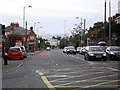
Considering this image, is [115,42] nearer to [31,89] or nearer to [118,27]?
[118,27]

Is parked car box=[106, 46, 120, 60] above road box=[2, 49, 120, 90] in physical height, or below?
above

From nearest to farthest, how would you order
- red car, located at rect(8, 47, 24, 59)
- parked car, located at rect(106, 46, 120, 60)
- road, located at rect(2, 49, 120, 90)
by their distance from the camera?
road, located at rect(2, 49, 120, 90)
parked car, located at rect(106, 46, 120, 60)
red car, located at rect(8, 47, 24, 59)

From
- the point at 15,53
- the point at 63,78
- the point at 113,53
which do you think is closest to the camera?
the point at 63,78

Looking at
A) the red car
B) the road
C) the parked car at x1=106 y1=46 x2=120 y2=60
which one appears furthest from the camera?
the red car

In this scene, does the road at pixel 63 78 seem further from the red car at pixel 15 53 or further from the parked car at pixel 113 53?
the red car at pixel 15 53

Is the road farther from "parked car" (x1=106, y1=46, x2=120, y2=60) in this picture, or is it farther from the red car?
the red car

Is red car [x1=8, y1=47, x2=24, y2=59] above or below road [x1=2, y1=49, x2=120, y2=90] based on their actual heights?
above

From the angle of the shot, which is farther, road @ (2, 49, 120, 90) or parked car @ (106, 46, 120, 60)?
parked car @ (106, 46, 120, 60)

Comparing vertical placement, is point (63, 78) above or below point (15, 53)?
below

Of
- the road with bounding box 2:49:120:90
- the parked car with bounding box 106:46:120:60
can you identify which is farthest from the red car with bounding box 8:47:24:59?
the road with bounding box 2:49:120:90

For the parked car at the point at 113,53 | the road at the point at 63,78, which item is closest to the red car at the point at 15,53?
the parked car at the point at 113,53

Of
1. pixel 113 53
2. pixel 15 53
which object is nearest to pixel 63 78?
pixel 113 53

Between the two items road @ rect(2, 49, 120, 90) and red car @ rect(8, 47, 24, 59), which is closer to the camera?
road @ rect(2, 49, 120, 90)

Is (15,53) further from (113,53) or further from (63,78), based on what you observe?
(63,78)
